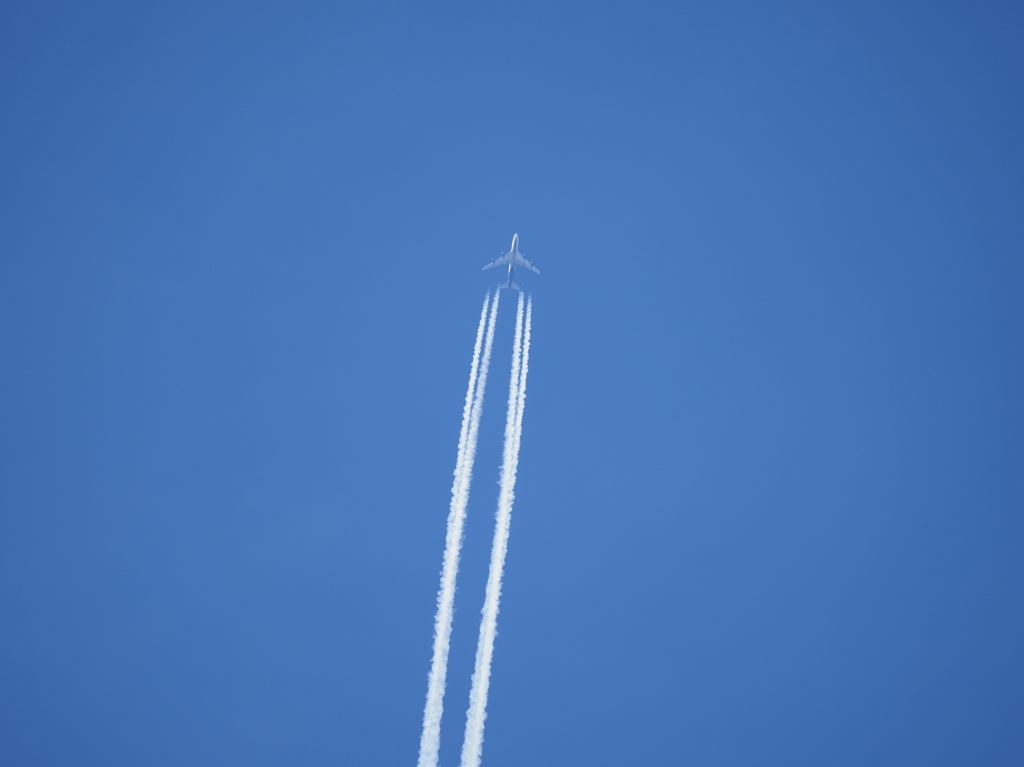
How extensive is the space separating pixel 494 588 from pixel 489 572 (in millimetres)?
504

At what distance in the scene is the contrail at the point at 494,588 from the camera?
23484mm

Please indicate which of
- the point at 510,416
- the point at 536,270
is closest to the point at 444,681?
the point at 510,416

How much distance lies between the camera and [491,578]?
24891 millimetres

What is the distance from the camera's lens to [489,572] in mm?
25016

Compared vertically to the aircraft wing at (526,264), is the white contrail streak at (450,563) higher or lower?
lower

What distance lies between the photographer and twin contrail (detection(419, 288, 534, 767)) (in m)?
A: 23.3

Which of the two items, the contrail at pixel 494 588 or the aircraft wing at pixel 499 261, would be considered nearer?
the contrail at pixel 494 588

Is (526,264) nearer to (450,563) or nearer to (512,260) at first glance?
(512,260)

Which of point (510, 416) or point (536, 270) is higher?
point (536, 270)

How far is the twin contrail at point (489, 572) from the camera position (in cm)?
2330

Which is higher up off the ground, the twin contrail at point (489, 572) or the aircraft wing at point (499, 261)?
the aircraft wing at point (499, 261)

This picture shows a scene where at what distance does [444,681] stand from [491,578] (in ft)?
10.5

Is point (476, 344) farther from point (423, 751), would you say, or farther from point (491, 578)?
point (423, 751)

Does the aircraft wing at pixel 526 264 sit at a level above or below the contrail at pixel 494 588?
above
